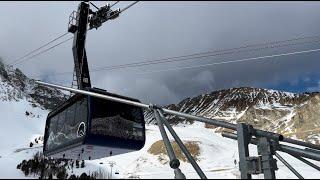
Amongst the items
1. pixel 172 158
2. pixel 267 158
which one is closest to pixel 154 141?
pixel 172 158

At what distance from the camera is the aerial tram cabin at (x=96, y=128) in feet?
61.3

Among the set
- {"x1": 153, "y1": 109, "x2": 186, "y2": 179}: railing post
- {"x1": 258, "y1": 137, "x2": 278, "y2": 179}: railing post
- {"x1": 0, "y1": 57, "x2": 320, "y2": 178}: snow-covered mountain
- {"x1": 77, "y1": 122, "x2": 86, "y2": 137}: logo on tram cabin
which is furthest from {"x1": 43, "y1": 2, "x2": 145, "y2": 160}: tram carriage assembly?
{"x1": 258, "y1": 137, "x2": 278, "y2": 179}: railing post

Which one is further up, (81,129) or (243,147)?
(81,129)

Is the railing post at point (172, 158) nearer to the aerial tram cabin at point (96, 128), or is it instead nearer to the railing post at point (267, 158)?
the railing post at point (267, 158)

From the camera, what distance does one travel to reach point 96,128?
1877cm

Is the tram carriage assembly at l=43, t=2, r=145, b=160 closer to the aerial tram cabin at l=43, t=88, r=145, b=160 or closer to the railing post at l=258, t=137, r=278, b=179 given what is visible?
the aerial tram cabin at l=43, t=88, r=145, b=160

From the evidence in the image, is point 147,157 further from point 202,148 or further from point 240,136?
point 240,136

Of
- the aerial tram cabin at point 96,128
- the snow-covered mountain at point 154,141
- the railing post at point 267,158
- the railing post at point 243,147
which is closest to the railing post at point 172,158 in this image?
the snow-covered mountain at point 154,141

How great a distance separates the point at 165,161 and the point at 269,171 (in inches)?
2428

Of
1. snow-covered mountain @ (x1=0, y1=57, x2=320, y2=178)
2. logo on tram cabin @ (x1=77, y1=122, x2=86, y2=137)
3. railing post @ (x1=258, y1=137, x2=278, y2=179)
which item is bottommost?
railing post @ (x1=258, y1=137, x2=278, y2=179)

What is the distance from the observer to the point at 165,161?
71.3 meters

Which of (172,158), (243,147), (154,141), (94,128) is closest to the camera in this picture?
(172,158)

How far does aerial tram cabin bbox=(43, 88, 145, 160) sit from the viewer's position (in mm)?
18688

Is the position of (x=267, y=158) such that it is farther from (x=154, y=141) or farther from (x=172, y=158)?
(x=154, y=141)
